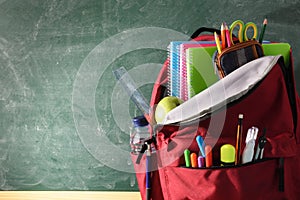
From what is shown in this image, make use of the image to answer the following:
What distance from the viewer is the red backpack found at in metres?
0.79

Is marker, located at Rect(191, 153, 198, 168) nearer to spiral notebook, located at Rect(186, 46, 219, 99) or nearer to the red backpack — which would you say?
the red backpack

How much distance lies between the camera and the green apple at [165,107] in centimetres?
91

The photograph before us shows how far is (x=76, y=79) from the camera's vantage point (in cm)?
128

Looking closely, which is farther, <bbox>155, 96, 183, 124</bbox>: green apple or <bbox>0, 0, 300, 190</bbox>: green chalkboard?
<bbox>0, 0, 300, 190</bbox>: green chalkboard

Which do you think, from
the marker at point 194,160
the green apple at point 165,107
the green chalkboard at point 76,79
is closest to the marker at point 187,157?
the marker at point 194,160

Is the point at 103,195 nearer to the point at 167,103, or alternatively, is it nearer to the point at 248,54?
the point at 167,103

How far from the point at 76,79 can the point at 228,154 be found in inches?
25.5

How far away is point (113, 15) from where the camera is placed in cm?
124

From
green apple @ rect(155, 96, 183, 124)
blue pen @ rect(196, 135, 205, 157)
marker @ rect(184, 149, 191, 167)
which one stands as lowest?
marker @ rect(184, 149, 191, 167)

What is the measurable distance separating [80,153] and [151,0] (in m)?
0.54

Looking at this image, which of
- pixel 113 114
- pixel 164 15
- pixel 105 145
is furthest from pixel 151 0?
pixel 105 145

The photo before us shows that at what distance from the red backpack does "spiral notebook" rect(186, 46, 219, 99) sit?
0.45 ft

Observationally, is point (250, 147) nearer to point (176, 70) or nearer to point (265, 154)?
point (265, 154)

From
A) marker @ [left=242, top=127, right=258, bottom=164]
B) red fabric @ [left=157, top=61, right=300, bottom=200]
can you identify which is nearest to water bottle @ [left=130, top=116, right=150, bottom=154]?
red fabric @ [left=157, top=61, right=300, bottom=200]
